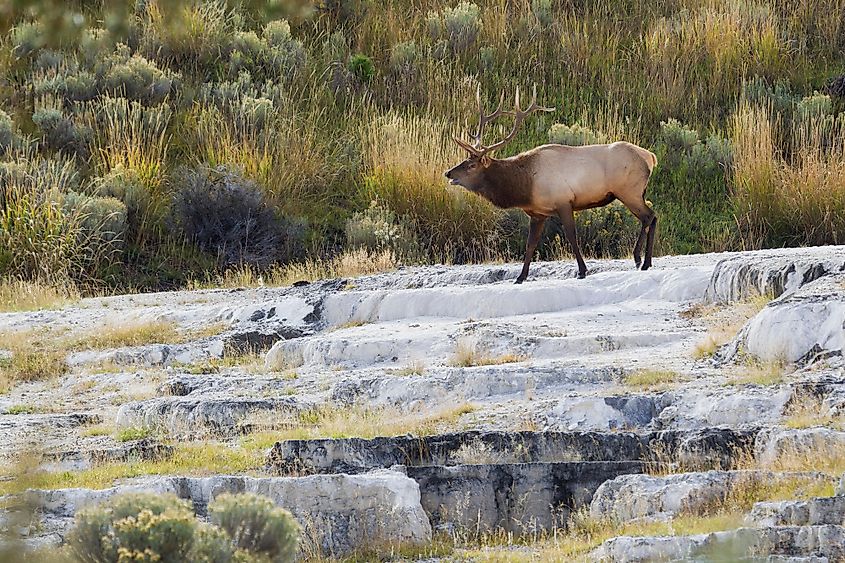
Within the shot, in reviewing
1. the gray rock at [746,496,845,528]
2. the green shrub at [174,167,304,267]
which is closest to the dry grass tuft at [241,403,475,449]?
the gray rock at [746,496,845,528]

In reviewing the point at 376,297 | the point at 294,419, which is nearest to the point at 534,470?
the point at 294,419

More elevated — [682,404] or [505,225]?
[505,225]

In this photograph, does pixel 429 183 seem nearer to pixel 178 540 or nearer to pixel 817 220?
pixel 817 220

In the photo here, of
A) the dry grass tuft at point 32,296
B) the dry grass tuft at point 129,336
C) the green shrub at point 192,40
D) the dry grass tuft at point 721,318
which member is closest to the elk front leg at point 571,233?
the dry grass tuft at point 721,318

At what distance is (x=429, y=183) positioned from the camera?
66.7ft

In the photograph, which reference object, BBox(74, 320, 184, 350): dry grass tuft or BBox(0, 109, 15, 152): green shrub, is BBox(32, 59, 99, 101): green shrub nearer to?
BBox(0, 109, 15, 152): green shrub

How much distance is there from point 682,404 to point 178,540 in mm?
5267

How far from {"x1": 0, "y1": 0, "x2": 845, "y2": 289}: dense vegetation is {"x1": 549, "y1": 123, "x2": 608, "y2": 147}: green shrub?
1.6 inches

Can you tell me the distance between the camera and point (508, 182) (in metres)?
14.2

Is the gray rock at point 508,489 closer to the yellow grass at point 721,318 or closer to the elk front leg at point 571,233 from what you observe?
the yellow grass at point 721,318

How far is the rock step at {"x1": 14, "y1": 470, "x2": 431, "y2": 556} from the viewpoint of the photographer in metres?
7.25

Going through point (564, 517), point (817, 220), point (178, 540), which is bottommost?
point (564, 517)

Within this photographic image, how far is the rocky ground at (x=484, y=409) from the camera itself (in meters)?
7.02

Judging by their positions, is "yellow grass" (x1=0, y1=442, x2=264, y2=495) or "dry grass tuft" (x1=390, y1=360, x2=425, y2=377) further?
"dry grass tuft" (x1=390, y1=360, x2=425, y2=377)
